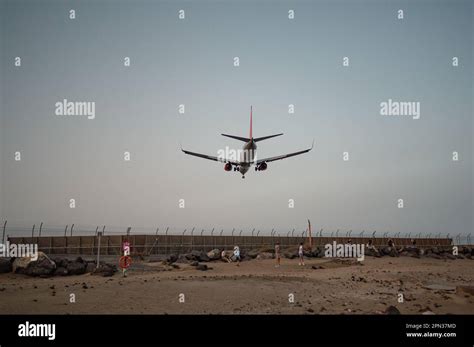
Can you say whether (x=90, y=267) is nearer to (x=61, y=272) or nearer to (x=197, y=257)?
(x=61, y=272)

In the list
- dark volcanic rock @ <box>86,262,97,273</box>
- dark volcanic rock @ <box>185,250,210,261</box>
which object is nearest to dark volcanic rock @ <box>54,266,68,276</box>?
dark volcanic rock @ <box>86,262,97,273</box>

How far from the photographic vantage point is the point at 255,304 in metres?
15.1

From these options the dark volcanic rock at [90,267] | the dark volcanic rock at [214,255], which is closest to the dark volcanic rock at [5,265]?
the dark volcanic rock at [90,267]

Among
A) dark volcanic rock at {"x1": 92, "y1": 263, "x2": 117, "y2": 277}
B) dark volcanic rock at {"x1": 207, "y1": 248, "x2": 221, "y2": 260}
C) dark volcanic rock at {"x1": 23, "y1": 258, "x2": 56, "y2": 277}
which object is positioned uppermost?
dark volcanic rock at {"x1": 23, "y1": 258, "x2": 56, "y2": 277}

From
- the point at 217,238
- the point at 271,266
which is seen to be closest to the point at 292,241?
the point at 217,238

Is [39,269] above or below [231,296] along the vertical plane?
above

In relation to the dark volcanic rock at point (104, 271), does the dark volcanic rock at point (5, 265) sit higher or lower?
higher

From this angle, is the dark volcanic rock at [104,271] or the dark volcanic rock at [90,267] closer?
the dark volcanic rock at [104,271]

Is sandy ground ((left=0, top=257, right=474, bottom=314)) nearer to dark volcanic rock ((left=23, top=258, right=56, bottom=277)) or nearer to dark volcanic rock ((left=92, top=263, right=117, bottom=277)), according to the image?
dark volcanic rock ((left=23, top=258, right=56, bottom=277))

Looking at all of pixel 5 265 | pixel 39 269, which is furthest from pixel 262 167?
pixel 5 265

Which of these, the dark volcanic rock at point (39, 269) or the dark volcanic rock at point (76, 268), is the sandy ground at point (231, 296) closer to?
the dark volcanic rock at point (39, 269)

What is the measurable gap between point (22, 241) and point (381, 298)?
32.5 metres

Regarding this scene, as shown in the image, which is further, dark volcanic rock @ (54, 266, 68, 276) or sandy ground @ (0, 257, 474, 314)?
dark volcanic rock @ (54, 266, 68, 276)
